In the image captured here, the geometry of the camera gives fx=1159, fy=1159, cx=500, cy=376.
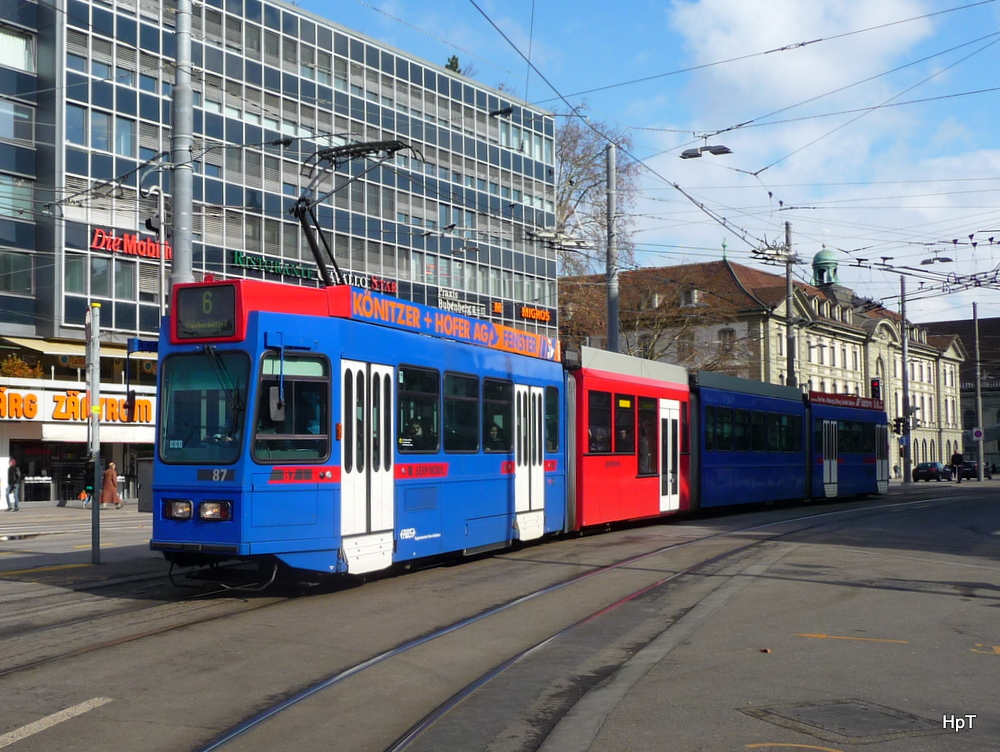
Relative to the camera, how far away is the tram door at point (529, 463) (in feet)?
51.8

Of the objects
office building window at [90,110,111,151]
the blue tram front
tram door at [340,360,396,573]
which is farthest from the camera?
office building window at [90,110,111,151]

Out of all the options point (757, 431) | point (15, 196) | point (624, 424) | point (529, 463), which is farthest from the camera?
point (15, 196)

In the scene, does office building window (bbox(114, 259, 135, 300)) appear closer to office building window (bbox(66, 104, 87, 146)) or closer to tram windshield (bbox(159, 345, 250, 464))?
office building window (bbox(66, 104, 87, 146))

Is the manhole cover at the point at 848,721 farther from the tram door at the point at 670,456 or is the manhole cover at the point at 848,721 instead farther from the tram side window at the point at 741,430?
the tram side window at the point at 741,430

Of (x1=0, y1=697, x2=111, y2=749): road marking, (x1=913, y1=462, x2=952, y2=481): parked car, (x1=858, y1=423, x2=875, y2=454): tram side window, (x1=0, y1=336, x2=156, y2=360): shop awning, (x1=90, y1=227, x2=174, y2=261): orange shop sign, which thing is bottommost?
(x1=913, y1=462, x2=952, y2=481): parked car

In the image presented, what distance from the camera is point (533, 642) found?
360 inches

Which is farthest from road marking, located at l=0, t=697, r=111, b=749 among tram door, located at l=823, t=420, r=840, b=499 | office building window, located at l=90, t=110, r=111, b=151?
office building window, located at l=90, t=110, r=111, b=151

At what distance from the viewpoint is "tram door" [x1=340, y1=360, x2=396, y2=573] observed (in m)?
11.5

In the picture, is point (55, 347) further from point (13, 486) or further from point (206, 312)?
point (206, 312)

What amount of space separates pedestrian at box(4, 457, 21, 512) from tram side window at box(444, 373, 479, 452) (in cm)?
2437

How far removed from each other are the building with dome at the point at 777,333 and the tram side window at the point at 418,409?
7019 mm

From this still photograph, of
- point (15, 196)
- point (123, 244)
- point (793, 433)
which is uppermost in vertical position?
point (15, 196)

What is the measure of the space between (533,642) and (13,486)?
29.2 m

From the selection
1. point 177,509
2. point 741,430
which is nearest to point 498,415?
point 177,509
